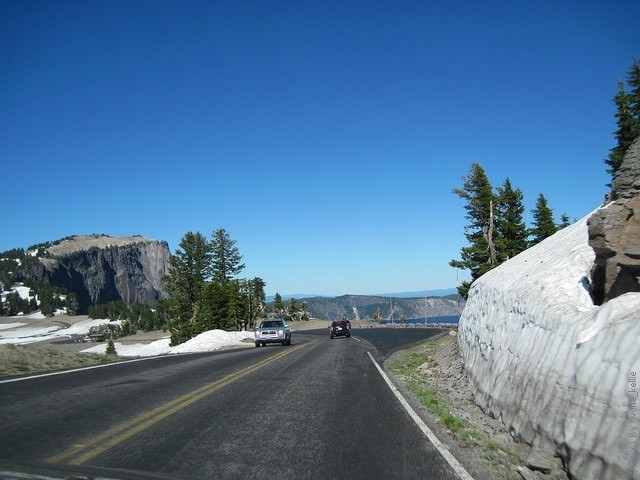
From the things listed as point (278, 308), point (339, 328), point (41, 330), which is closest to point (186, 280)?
point (339, 328)

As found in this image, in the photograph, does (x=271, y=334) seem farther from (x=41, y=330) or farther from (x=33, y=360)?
(x=41, y=330)

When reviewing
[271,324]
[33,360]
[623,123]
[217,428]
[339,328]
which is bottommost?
[217,428]

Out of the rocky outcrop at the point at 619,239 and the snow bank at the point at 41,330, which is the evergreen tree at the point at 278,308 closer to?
the snow bank at the point at 41,330

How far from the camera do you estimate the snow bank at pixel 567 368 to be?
459 cm

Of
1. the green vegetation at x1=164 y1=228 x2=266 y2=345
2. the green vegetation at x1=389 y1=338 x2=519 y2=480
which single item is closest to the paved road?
the green vegetation at x1=389 y1=338 x2=519 y2=480

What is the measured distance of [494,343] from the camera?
380 inches

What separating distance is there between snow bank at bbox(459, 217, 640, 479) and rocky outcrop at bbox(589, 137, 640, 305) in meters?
0.47

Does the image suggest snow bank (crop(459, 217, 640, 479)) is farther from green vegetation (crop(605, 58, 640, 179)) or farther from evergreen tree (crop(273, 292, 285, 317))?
evergreen tree (crop(273, 292, 285, 317))

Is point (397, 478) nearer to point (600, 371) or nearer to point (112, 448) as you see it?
point (600, 371)

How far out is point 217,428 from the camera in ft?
20.6

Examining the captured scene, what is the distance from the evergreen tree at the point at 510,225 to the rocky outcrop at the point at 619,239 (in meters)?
→ 45.0

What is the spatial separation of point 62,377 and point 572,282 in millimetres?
11795

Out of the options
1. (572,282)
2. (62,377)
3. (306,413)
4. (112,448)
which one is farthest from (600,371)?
(62,377)

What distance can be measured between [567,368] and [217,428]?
4.83 metres
